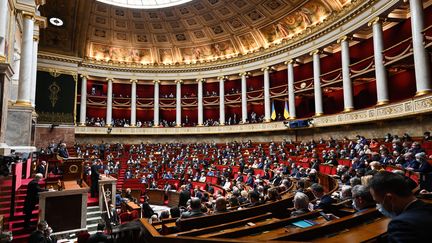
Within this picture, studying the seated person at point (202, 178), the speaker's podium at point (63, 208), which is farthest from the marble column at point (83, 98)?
the speaker's podium at point (63, 208)

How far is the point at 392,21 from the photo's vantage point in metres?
14.6

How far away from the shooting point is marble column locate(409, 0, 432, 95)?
10.9 meters

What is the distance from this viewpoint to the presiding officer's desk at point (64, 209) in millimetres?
7406

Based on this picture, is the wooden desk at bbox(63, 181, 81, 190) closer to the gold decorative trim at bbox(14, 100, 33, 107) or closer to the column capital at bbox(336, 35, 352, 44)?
the gold decorative trim at bbox(14, 100, 33, 107)

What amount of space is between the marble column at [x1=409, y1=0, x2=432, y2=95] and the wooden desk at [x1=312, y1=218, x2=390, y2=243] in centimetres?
1102

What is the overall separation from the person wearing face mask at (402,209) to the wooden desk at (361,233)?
0.51m

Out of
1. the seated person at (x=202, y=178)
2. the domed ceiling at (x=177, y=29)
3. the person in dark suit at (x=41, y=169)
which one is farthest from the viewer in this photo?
the domed ceiling at (x=177, y=29)

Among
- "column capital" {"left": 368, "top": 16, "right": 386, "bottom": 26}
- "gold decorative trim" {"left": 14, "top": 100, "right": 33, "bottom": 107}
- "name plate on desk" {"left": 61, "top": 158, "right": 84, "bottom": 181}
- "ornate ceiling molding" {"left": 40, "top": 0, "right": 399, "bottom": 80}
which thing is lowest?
"name plate on desk" {"left": 61, "top": 158, "right": 84, "bottom": 181}

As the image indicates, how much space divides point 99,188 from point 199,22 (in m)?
19.3

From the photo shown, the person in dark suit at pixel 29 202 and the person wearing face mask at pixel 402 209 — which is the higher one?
the person wearing face mask at pixel 402 209

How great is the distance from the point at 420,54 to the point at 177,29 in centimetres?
2021

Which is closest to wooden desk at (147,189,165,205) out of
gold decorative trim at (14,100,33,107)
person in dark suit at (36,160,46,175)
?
person in dark suit at (36,160,46,175)

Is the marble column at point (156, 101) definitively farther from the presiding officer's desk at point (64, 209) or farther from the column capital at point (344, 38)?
the presiding officer's desk at point (64, 209)

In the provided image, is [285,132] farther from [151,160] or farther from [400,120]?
[151,160]
